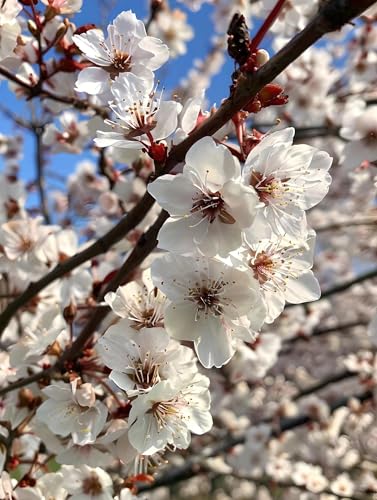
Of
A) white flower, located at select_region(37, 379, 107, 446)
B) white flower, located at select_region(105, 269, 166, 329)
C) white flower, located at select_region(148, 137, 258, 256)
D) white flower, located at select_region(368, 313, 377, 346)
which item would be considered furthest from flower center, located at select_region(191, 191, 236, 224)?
white flower, located at select_region(368, 313, 377, 346)

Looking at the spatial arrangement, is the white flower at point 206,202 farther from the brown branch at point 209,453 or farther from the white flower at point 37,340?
the brown branch at point 209,453

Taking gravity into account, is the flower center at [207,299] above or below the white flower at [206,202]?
below

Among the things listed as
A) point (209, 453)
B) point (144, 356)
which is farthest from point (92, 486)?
point (209, 453)

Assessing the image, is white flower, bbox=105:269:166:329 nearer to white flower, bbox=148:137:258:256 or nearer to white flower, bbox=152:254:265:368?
white flower, bbox=152:254:265:368

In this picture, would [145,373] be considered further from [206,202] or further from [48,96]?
[48,96]

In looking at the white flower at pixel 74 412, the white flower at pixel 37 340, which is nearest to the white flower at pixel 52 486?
the white flower at pixel 74 412

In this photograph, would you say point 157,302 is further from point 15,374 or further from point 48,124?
point 48,124
